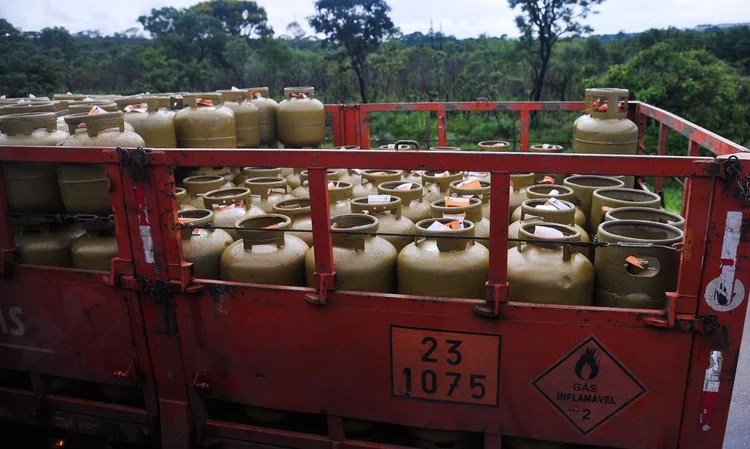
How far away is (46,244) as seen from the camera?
3604mm

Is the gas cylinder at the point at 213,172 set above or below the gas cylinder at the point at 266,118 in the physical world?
below

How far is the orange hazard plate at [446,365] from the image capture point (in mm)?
2775

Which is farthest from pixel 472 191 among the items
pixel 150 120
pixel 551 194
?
pixel 150 120

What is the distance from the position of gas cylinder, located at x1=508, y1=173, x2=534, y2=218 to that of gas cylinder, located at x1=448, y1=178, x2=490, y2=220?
9.7 inches

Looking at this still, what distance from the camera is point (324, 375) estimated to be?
304cm

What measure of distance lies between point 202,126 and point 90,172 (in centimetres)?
189

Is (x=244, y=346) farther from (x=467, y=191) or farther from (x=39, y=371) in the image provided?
(x=467, y=191)

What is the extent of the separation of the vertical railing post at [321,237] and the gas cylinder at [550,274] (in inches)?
35.5

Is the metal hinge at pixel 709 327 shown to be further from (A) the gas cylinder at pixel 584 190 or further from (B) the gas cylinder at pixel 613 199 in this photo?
(A) the gas cylinder at pixel 584 190

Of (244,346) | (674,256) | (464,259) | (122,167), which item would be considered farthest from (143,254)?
(674,256)

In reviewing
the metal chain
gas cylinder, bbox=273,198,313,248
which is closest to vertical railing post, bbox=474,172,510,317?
the metal chain

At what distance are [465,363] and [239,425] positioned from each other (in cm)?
133

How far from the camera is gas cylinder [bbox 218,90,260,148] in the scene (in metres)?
6.04

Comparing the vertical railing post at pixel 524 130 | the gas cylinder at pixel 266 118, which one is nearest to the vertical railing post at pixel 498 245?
the vertical railing post at pixel 524 130
